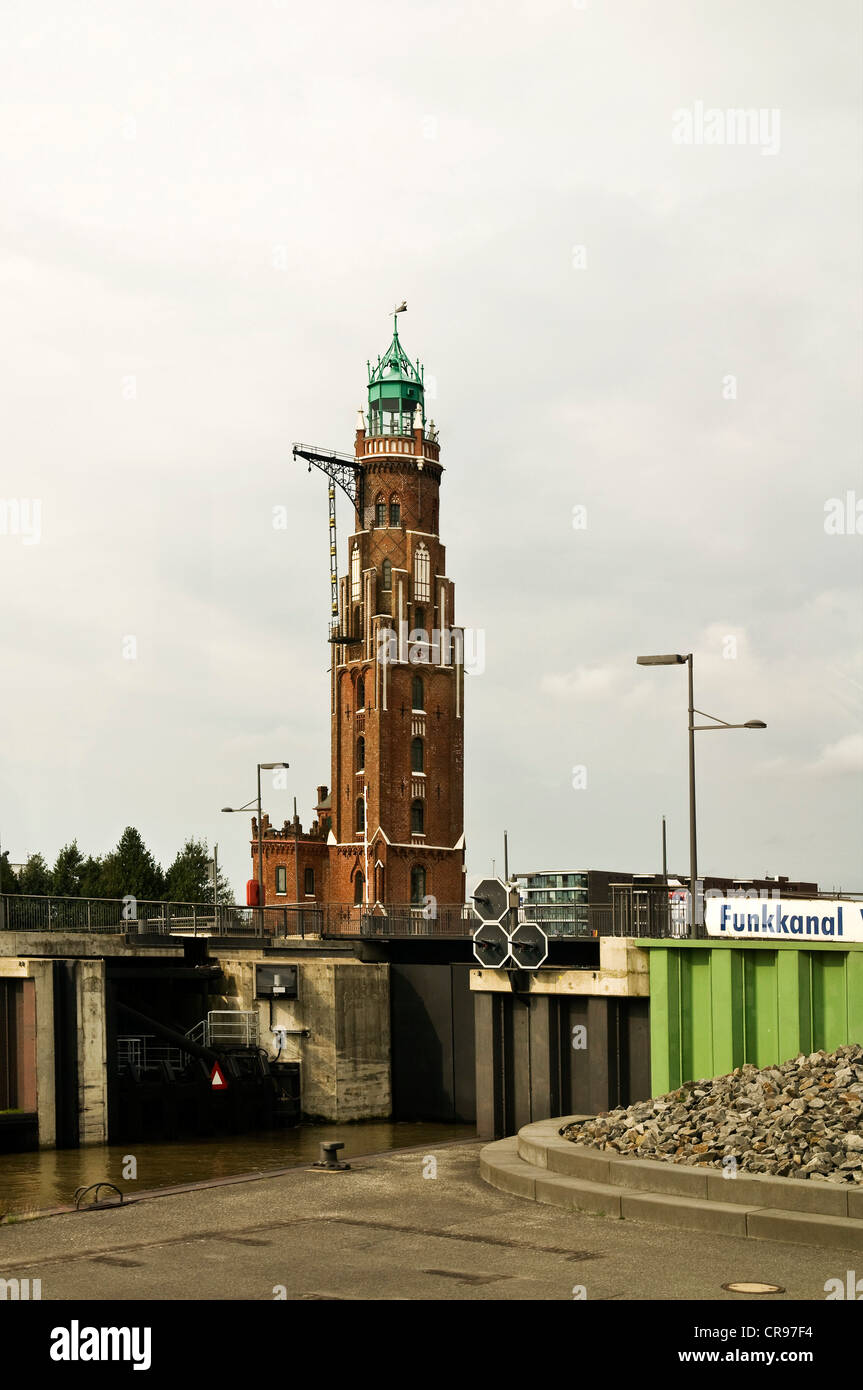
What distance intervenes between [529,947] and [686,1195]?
32.8ft

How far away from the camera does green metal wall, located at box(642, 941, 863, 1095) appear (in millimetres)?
23031

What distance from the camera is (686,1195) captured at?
18.5 m

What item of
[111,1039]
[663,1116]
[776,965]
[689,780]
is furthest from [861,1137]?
[111,1039]

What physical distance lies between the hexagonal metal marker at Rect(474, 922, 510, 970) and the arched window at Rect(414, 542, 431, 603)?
68.3m

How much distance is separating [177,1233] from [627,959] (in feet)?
35.4

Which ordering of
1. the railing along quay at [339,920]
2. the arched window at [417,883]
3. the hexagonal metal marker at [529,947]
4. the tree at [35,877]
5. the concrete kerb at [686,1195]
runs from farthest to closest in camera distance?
the tree at [35,877] → the arched window at [417,883] → the railing along quay at [339,920] → the hexagonal metal marker at [529,947] → the concrete kerb at [686,1195]

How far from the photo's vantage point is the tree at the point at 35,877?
334 feet

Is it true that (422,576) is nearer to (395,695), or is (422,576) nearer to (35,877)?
(395,695)

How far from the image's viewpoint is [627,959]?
26578mm

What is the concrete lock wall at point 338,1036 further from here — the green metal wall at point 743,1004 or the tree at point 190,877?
the tree at point 190,877

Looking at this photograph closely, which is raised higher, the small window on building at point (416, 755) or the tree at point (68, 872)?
the small window on building at point (416, 755)

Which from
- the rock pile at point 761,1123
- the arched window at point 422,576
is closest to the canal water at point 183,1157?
the rock pile at point 761,1123

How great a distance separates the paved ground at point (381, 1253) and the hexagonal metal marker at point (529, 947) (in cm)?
711
